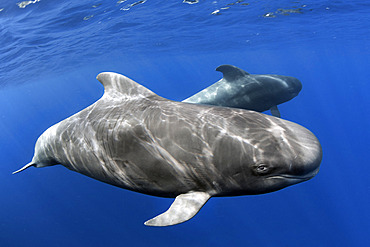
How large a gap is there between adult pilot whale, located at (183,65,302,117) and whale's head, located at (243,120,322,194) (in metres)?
5.02

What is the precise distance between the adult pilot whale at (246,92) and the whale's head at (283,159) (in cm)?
502

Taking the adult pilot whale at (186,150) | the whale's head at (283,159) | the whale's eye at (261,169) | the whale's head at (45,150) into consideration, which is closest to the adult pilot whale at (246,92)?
the adult pilot whale at (186,150)

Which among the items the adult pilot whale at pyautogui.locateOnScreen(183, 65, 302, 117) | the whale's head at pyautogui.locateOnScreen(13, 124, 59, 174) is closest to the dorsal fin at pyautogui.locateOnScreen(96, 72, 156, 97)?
the whale's head at pyautogui.locateOnScreen(13, 124, 59, 174)

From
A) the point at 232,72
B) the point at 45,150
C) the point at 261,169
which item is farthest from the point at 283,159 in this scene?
the point at 232,72

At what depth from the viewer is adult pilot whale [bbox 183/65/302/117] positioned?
8297 millimetres

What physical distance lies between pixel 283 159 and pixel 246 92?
18.3ft

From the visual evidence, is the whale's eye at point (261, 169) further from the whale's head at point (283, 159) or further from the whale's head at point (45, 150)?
the whale's head at point (45, 150)

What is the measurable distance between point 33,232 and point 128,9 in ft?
49.6

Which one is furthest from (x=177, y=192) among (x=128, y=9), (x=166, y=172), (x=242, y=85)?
(x=128, y=9)

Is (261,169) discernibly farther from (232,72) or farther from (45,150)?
(232,72)

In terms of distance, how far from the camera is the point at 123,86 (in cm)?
475

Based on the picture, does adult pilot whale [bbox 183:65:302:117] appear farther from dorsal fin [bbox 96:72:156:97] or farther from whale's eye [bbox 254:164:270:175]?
whale's eye [bbox 254:164:270:175]

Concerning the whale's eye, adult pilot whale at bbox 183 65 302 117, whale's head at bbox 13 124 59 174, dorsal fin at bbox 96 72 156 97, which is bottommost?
adult pilot whale at bbox 183 65 302 117

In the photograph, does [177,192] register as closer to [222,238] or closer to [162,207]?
[162,207]
